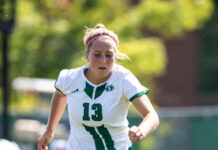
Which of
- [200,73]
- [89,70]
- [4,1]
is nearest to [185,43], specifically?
[200,73]

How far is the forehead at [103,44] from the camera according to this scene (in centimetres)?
465

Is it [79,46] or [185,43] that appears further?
[185,43]

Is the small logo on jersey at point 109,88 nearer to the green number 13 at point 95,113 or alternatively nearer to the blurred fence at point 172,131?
the green number 13 at point 95,113

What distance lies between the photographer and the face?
464 centimetres

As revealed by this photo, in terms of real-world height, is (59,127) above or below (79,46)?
below

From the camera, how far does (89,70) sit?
496 cm

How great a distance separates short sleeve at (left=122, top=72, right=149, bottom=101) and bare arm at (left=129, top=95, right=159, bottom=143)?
36 millimetres

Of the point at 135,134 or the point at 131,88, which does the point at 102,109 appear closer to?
the point at 131,88

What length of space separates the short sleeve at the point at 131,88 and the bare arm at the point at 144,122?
0.04 m

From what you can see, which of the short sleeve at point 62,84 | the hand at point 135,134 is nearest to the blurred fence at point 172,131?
the short sleeve at point 62,84

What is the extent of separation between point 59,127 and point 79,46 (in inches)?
86.7

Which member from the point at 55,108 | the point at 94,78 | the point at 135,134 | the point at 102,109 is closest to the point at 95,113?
the point at 102,109

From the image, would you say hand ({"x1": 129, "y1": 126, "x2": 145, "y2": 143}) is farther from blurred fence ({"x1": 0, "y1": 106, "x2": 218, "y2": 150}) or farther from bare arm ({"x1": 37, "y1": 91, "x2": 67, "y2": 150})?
blurred fence ({"x1": 0, "y1": 106, "x2": 218, "y2": 150})

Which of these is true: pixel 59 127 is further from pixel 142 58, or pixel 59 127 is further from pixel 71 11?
pixel 71 11
